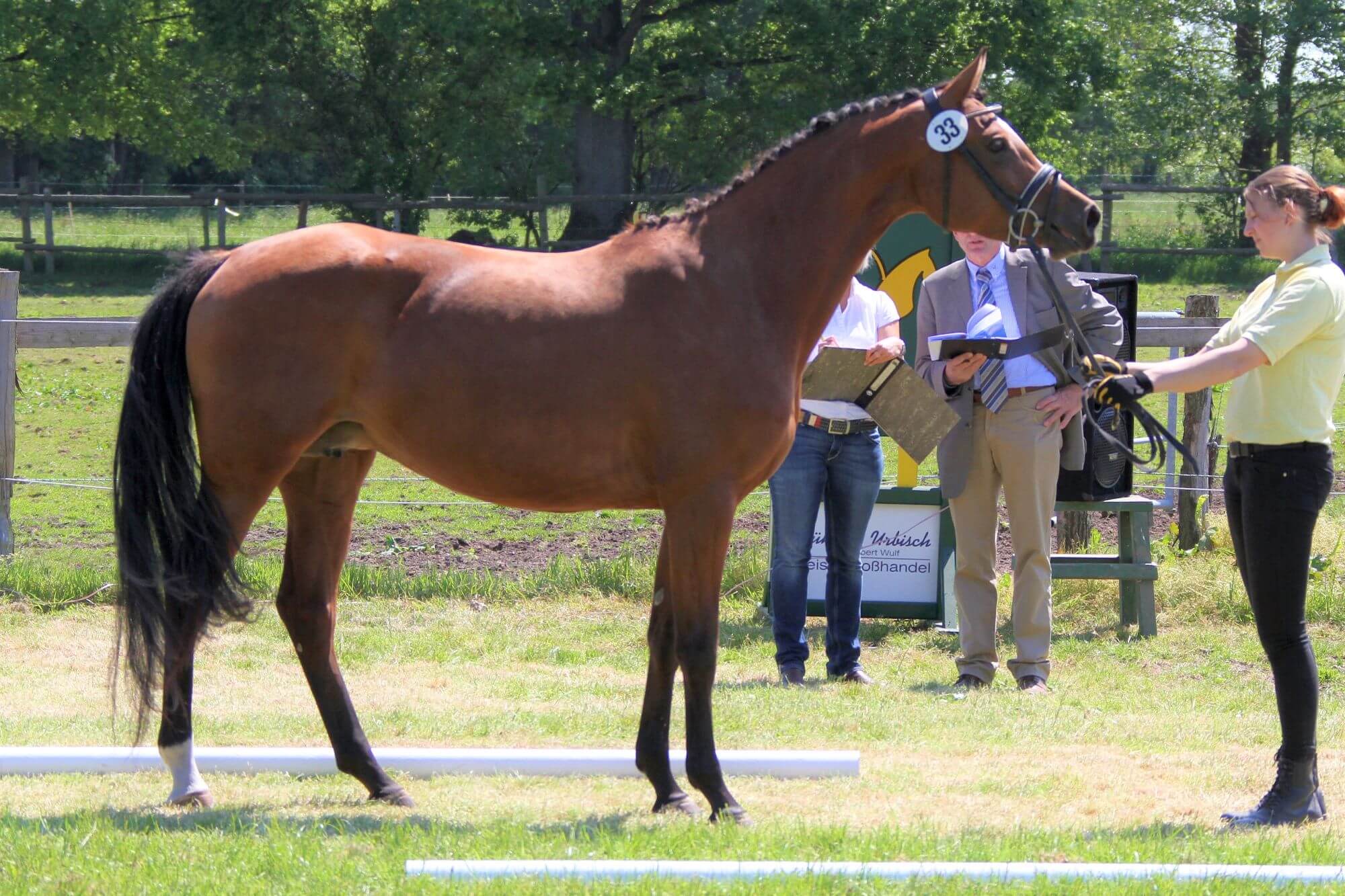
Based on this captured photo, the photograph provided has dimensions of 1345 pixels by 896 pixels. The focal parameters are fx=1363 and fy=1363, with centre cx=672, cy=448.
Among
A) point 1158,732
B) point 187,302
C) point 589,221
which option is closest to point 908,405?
point 1158,732

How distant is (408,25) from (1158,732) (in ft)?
67.4

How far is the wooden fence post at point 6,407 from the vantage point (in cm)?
770

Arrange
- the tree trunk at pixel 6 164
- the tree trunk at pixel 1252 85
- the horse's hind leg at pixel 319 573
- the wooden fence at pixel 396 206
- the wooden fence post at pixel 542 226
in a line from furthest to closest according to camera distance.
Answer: the tree trunk at pixel 6 164
the tree trunk at pixel 1252 85
the wooden fence post at pixel 542 226
the wooden fence at pixel 396 206
the horse's hind leg at pixel 319 573

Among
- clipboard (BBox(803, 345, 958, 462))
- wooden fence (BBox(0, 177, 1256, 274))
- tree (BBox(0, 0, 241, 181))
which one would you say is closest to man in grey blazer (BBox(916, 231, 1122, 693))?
clipboard (BBox(803, 345, 958, 462))

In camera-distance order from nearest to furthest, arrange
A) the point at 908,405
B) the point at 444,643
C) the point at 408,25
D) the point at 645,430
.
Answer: the point at 645,430
the point at 908,405
the point at 444,643
the point at 408,25

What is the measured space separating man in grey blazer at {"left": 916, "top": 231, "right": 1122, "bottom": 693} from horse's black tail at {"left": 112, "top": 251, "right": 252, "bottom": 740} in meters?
3.24

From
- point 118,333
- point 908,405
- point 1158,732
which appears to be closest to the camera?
point 1158,732

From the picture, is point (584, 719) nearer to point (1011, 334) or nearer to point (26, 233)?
point (1011, 334)

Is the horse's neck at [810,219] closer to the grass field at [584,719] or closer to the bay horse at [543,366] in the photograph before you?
the bay horse at [543,366]

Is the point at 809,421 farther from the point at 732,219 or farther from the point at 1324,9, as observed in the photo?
the point at 1324,9

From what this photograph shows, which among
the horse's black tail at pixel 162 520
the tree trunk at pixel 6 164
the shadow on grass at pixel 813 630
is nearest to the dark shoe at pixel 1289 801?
the shadow on grass at pixel 813 630

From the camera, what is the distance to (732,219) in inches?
164

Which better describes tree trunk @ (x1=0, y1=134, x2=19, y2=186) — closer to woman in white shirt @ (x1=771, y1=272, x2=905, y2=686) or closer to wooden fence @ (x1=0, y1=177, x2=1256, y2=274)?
wooden fence @ (x1=0, y1=177, x2=1256, y2=274)

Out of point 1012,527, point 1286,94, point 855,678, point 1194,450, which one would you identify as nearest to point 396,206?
point 1286,94
